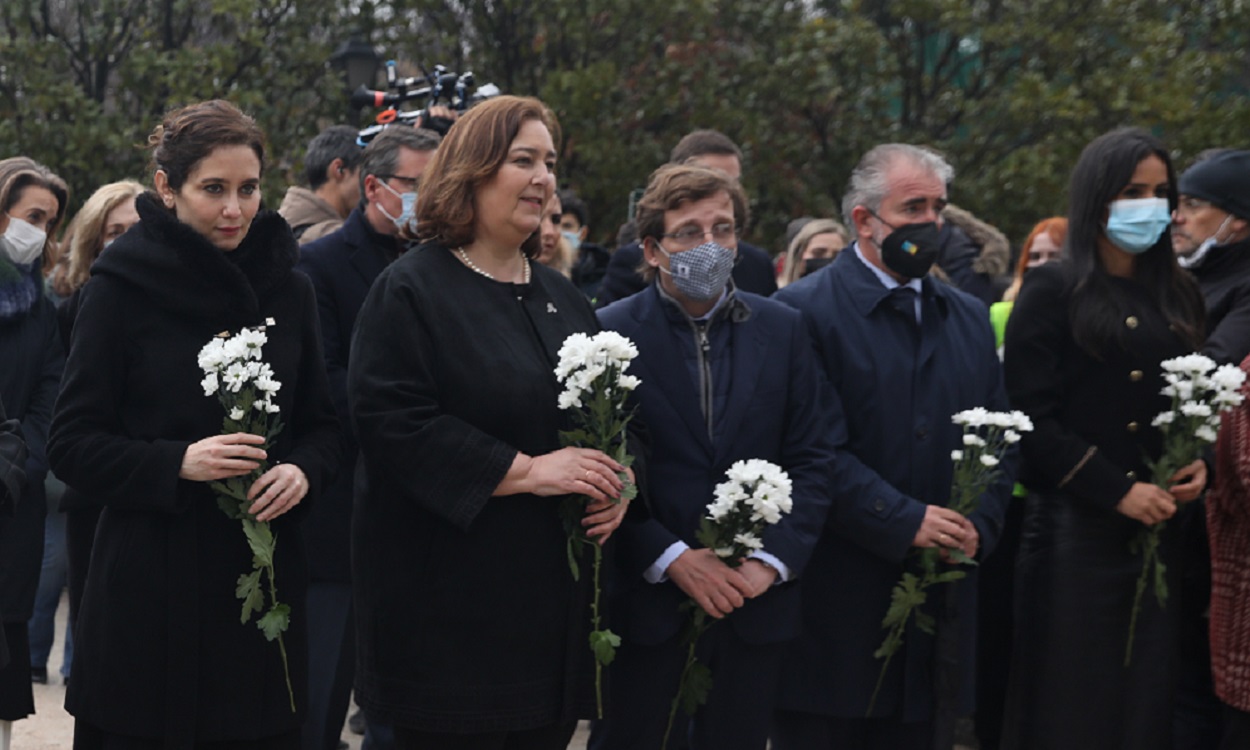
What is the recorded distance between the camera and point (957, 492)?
5.05 meters

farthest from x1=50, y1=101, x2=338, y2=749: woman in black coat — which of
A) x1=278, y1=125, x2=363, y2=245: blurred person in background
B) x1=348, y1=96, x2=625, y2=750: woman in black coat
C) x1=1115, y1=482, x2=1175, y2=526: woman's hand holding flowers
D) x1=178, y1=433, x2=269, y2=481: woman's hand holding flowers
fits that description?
x1=1115, y1=482, x2=1175, y2=526: woman's hand holding flowers

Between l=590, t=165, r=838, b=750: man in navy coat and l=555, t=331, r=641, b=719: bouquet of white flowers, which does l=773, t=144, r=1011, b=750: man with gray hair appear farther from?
l=555, t=331, r=641, b=719: bouquet of white flowers

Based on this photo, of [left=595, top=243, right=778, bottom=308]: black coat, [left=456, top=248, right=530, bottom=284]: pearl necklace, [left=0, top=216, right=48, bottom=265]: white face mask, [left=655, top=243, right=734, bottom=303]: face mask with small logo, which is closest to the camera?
[left=456, top=248, right=530, bottom=284]: pearl necklace

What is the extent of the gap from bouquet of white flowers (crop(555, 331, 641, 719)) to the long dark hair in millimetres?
Answer: 2002

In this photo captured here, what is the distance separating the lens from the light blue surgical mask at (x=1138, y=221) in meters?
5.43

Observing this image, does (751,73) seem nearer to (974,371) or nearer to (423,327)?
(974,371)

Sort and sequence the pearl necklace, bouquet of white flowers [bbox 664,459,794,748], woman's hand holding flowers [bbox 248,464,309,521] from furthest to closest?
bouquet of white flowers [bbox 664,459,794,748], the pearl necklace, woman's hand holding flowers [bbox 248,464,309,521]

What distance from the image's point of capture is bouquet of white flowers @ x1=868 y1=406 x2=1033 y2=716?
4914 millimetres

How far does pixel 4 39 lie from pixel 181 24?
1.72 metres

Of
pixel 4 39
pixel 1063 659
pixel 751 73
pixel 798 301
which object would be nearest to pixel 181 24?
pixel 4 39

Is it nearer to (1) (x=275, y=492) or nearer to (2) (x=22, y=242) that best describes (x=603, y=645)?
(1) (x=275, y=492)

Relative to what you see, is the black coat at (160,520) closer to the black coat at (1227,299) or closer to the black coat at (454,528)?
the black coat at (454,528)

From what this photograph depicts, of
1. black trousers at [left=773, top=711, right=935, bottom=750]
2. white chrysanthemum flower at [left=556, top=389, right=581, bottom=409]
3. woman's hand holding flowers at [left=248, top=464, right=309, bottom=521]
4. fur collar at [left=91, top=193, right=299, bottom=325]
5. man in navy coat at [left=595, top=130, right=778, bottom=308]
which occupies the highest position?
man in navy coat at [left=595, top=130, right=778, bottom=308]

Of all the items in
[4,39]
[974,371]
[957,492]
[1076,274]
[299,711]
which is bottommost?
[299,711]
